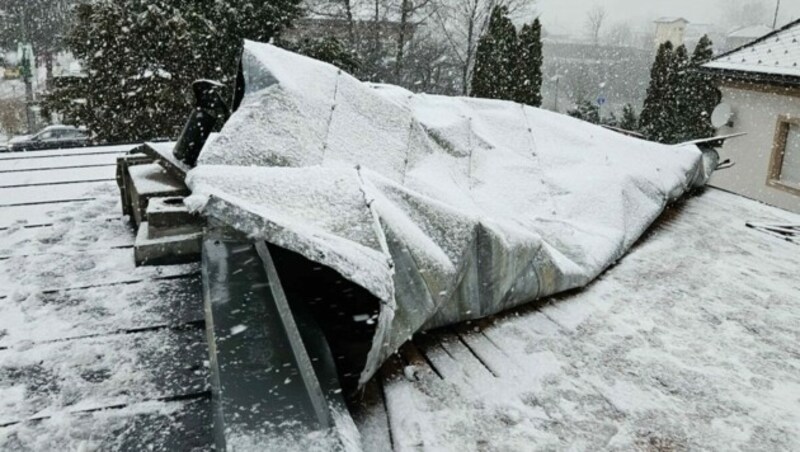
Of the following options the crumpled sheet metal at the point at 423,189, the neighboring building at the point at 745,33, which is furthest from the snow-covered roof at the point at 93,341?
the neighboring building at the point at 745,33

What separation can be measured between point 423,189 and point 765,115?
9.28 m

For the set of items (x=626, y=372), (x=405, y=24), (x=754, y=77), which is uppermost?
(x=405, y=24)

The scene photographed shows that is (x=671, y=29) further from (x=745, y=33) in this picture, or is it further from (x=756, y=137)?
(x=756, y=137)

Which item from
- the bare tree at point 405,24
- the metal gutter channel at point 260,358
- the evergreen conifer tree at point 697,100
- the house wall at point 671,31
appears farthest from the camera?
the house wall at point 671,31

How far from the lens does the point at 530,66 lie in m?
15.6

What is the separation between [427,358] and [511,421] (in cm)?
38

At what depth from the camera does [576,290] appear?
236 centimetres

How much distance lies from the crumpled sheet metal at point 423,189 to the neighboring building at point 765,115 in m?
6.75

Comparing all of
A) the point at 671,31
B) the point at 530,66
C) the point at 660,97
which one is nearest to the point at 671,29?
the point at 671,31

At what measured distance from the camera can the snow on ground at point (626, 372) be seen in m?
1.47

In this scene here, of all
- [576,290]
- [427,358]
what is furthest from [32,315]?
[576,290]

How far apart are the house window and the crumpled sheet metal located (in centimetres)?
679

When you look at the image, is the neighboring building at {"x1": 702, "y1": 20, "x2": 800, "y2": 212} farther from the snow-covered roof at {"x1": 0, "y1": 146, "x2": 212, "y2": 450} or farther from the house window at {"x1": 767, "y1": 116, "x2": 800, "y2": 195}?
the snow-covered roof at {"x1": 0, "y1": 146, "x2": 212, "y2": 450}

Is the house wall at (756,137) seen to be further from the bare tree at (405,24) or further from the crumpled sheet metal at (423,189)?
the bare tree at (405,24)
